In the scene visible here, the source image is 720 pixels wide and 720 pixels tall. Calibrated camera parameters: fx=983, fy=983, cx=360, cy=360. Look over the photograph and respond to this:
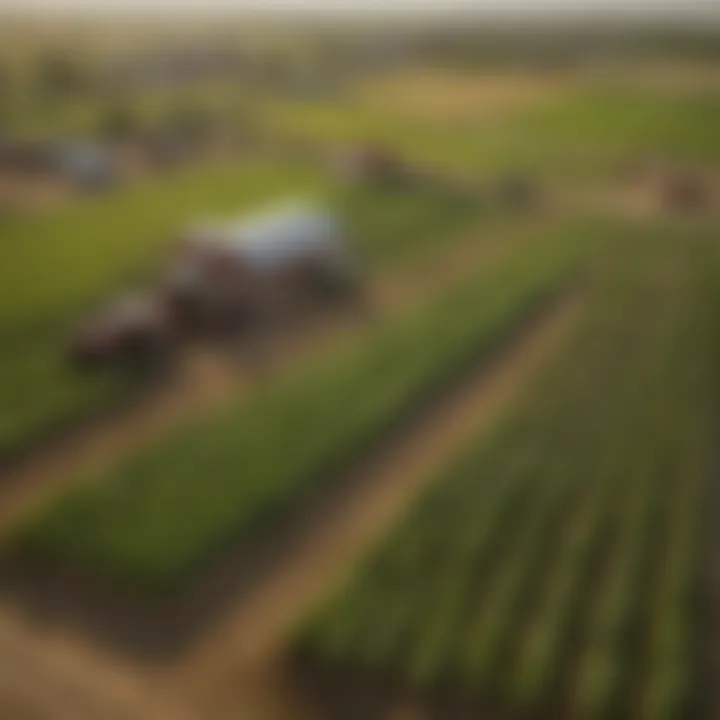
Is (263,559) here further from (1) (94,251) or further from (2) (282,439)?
(1) (94,251)

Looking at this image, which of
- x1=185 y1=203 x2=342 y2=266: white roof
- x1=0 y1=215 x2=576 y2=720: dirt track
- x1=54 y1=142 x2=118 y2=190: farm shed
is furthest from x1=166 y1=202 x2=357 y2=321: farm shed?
x1=54 y1=142 x2=118 y2=190: farm shed

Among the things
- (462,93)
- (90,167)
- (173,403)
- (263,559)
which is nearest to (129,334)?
(173,403)

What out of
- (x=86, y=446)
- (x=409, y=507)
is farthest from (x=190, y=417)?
(x=409, y=507)

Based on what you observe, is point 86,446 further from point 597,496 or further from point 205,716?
point 597,496

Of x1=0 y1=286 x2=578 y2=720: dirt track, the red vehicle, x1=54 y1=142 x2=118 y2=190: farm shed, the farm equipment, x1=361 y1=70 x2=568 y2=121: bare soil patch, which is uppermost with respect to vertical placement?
x1=361 y1=70 x2=568 y2=121: bare soil patch

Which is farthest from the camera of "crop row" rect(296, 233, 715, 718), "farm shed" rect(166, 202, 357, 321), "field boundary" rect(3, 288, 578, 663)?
"farm shed" rect(166, 202, 357, 321)

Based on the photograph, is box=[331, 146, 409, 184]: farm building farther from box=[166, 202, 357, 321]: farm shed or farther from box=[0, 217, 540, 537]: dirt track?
box=[0, 217, 540, 537]: dirt track
